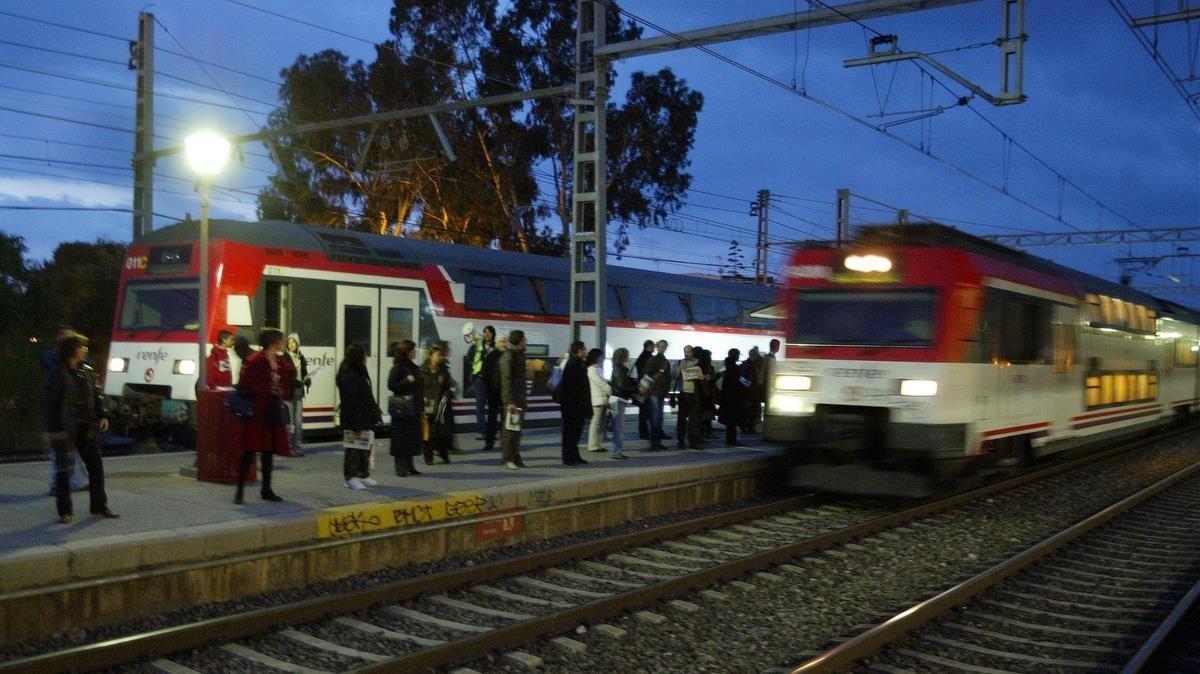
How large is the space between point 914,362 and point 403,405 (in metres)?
5.72

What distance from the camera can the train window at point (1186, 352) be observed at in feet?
71.8

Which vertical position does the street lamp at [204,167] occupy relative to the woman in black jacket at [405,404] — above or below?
above

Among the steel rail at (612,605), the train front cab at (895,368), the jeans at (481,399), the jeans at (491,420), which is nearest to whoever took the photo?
the steel rail at (612,605)

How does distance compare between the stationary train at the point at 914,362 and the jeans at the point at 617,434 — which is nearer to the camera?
the stationary train at the point at 914,362

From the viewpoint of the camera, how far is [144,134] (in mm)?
20047

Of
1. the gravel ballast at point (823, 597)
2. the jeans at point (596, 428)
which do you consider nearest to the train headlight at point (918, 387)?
the gravel ballast at point (823, 597)

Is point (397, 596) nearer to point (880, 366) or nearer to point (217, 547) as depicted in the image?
point (217, 547)

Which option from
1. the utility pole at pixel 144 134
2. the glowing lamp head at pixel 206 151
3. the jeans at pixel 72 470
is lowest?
the jeans at pixel 72 470

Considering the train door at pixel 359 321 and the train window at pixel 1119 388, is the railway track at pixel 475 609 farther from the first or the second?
the train door at pixel 359 321

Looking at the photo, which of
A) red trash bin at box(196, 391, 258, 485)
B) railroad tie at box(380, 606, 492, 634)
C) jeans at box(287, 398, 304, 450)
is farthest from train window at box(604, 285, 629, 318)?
railroad tie at box(380, 606, 492, 634)

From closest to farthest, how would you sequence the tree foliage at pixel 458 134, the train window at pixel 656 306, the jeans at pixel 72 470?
the jeans at pixel 72 470, the train window at pixel 656 306, the tree foliage at pixel 458 134

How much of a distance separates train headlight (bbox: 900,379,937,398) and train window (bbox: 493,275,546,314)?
30.2ft

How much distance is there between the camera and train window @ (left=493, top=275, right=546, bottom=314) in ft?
62.6

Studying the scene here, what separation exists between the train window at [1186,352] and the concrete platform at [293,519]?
42.2ft
